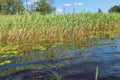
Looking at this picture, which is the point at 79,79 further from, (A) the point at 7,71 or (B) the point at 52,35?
(B) the point at 52,35

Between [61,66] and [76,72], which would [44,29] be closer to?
[61,66]

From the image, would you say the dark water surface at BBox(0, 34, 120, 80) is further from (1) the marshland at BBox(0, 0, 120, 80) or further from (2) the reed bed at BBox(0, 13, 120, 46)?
(2) the reed bed at BBox(0, 13, 120, 46)

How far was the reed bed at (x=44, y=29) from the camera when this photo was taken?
12.5 metres

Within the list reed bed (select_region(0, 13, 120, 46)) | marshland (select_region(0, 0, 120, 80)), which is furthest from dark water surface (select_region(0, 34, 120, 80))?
reed bed (select_region(0, 13, 120, 46))

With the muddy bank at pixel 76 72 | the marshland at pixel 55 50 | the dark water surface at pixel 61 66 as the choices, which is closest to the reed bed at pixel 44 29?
the marshland at pixel 55 50

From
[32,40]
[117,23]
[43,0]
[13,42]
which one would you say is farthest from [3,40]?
[43,0]

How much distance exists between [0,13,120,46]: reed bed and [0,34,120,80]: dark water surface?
102 inches

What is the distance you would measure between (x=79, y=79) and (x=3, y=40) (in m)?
7.14

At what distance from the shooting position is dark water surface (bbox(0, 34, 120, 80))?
6.37m

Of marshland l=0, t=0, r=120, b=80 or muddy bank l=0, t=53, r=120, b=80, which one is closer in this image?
muddy bank l=0, t=53, r=120, b=80

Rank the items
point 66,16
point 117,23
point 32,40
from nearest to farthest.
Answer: point 32,40
point 66,16
point 117,23

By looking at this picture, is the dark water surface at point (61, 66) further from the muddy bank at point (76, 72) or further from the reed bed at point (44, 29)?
the reed bed at point (44, 29)

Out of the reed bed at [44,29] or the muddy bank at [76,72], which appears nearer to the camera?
the muddy bank at [76,72]

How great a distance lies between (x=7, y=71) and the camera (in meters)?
7.12
